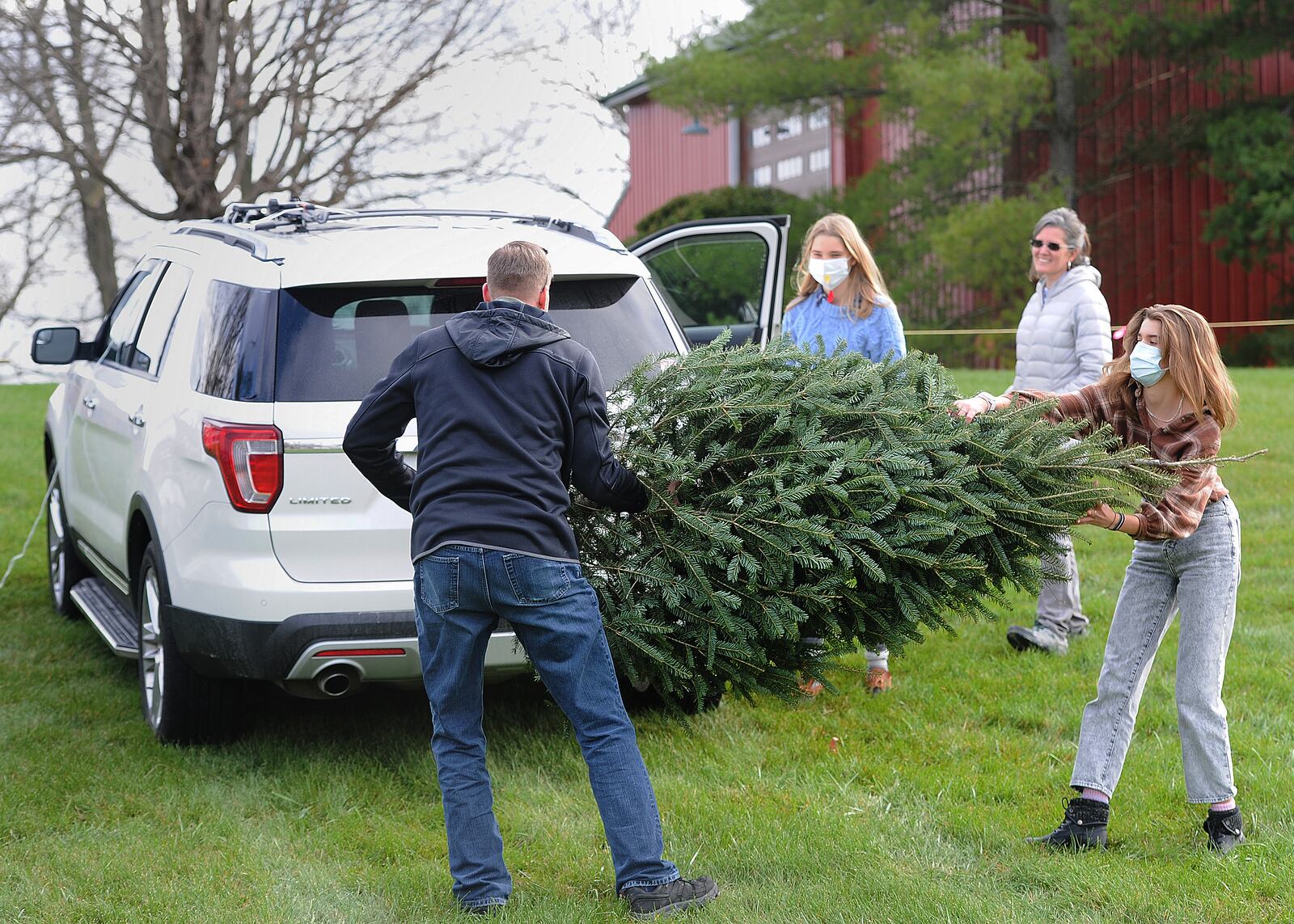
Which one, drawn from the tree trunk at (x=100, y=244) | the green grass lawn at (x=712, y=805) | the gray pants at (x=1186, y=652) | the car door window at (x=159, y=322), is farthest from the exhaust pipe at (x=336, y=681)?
the tree trunk at (x=100, y=244)

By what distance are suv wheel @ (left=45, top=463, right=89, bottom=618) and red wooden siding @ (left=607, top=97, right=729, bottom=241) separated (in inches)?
1009

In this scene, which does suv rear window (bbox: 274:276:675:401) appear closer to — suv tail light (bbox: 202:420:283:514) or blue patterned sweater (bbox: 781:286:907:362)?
suv tail light (bbox: 202:420:283:514)

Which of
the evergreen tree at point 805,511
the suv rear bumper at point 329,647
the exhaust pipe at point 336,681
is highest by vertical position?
the evergreen tree at point 805,511

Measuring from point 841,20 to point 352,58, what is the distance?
12774mm

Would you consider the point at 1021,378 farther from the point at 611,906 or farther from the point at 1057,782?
the point at 611,906

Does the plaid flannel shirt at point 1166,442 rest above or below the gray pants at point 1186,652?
above

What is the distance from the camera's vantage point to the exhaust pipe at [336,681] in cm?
464

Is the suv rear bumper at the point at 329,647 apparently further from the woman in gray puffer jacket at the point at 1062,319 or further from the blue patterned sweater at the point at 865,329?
the woman in gray puffer jacket at the point at 1062,319

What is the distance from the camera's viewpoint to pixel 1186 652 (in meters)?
4.19

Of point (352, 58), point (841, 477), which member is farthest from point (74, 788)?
point (352, 58)

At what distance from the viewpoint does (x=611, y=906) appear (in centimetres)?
377

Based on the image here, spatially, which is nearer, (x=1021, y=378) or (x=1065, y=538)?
(x=1065, y=538)

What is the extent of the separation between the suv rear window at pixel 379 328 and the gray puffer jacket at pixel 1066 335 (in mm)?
1880

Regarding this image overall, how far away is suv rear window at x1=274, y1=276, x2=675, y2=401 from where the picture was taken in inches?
183
